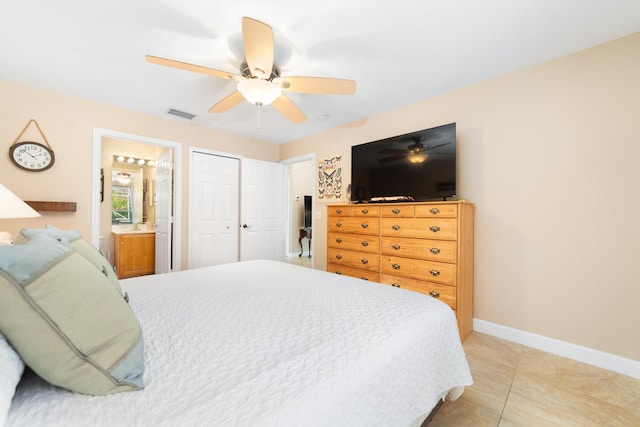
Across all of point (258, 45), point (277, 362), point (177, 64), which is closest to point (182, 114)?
point (177, 64)

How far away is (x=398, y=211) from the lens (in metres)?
2.67

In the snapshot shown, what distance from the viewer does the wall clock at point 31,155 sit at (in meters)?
2.60

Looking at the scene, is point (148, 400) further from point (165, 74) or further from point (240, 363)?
point (165, 74)

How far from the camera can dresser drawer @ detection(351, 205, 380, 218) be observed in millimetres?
2862

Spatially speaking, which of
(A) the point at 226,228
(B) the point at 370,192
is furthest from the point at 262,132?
(B) the point at 370,192

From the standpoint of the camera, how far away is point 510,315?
94.3 inches

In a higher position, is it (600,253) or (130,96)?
(130,96)

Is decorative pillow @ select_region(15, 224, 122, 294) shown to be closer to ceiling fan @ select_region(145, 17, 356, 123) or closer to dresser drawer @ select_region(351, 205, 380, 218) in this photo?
ceiling fan @ select_region(145, 17, 356, 123)

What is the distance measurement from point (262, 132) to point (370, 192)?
2053 millimetres

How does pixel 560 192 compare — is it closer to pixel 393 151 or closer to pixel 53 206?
pixel 393 151

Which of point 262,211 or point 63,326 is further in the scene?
point 262,211

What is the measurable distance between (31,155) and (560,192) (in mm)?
5048

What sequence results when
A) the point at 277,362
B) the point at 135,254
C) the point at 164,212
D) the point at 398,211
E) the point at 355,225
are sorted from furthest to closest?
the point at 135,254 < the point at 164,212 < the point at 355,225 < the point at 398,211 < the point at 277,362

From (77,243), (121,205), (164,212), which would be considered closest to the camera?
(77,243)
